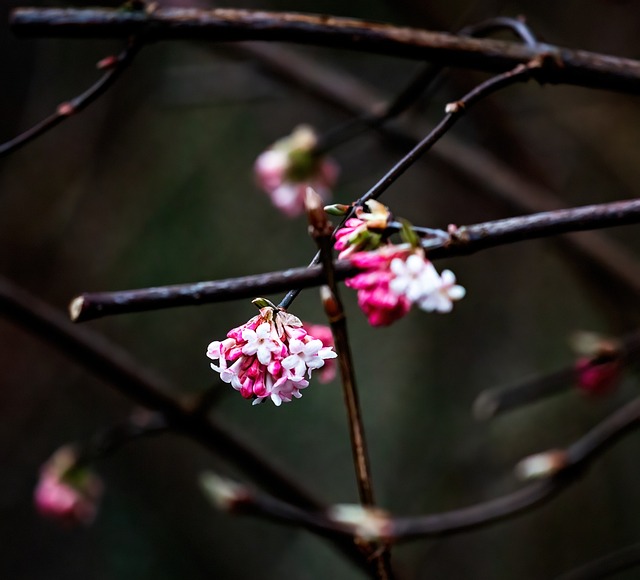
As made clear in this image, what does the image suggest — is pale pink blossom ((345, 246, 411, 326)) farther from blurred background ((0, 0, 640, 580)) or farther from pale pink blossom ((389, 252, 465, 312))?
blurred background ((0, 0, 640, 580))

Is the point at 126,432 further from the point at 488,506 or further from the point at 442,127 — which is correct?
the point at 442,127

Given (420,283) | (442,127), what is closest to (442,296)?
(420,283)

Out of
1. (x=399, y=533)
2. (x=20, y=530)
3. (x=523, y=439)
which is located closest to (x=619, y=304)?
(x=523, y=439)

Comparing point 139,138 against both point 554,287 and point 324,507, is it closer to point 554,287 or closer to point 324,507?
point 554,287

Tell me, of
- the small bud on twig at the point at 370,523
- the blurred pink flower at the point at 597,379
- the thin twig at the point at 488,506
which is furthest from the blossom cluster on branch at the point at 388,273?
the blurred pink flower at the point at 597,379

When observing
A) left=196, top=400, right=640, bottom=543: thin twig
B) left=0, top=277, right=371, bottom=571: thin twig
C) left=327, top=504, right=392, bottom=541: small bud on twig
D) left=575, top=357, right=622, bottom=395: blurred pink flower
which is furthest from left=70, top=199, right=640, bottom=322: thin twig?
left=575, top=357, right=622, bottom=395: blurred pink flower

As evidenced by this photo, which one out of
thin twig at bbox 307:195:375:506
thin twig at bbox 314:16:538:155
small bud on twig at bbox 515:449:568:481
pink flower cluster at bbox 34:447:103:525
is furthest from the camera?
pink flower cluster at bbox 34:447:103:525

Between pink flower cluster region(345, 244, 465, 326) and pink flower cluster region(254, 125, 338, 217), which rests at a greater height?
pink flower cluster region(254, 125, 338, 217)
